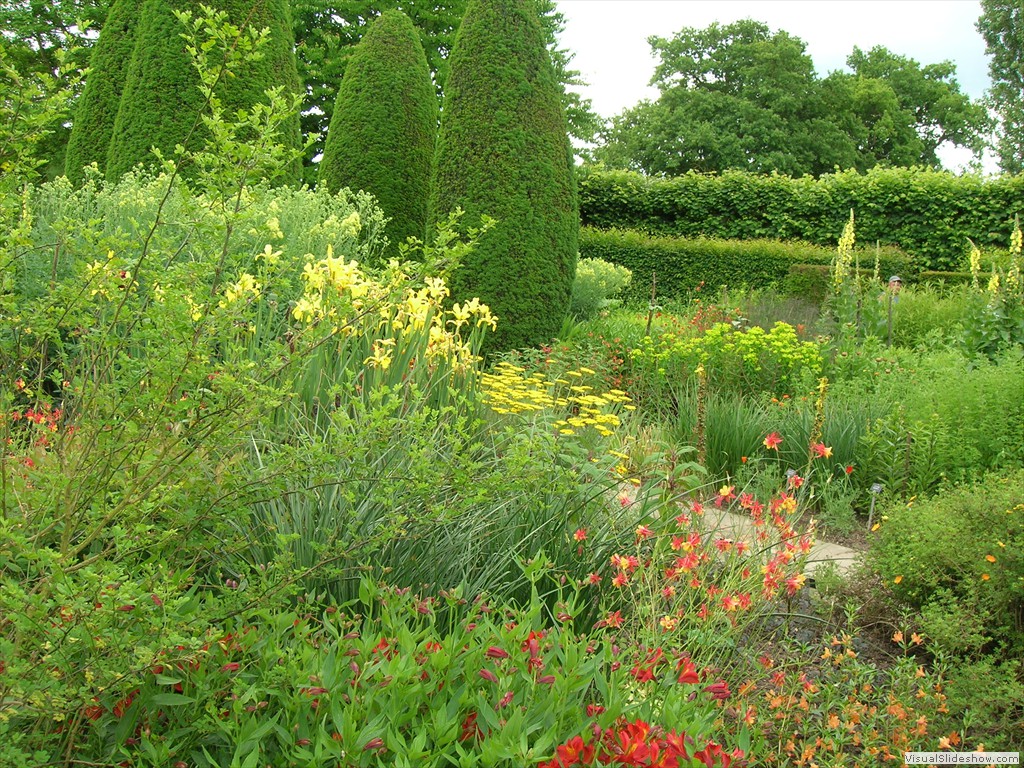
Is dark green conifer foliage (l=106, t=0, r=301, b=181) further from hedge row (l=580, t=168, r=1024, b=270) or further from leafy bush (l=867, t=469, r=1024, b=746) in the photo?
hedge row (l=580, t=168, r=1024, b=270)

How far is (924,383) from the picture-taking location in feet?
20.6

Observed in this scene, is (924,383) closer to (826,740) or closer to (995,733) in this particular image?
(995,733)

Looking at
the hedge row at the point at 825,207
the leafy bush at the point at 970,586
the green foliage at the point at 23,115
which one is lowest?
the leafy bush at the point at 970,586

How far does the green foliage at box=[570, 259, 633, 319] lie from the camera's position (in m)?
11.6

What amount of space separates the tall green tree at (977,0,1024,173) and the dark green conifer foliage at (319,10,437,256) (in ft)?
87.2

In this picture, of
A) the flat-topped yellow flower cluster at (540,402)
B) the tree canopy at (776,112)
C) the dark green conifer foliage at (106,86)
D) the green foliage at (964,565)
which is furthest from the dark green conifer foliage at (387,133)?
the tree canopy at (776,112)

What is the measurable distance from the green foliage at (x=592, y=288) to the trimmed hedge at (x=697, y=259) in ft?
5.42

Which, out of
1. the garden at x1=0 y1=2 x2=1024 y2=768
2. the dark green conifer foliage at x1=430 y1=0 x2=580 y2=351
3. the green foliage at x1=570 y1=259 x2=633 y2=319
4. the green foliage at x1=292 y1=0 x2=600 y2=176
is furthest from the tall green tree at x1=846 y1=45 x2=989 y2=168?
the garden at x1=0 y1=2 x2=1024 y2=768

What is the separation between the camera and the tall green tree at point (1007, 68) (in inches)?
1181

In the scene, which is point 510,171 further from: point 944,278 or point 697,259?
point 944,278

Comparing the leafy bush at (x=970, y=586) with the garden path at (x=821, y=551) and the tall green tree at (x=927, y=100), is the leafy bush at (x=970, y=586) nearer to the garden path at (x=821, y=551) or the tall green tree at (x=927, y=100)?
the garden path at (x=821, y=551)

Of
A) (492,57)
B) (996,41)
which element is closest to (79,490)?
(492,57)

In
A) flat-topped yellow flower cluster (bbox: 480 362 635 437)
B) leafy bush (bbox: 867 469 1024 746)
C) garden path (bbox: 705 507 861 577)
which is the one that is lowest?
garden path (bbox: 705 507 861 577)

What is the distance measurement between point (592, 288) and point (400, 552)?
9.35m
